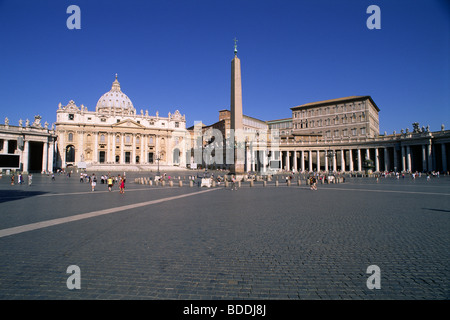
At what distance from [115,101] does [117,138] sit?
32.0 metres

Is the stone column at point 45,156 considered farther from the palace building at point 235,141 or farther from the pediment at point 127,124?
the pediment at point 127,124

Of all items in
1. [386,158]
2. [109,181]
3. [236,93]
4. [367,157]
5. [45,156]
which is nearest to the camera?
[109,181]

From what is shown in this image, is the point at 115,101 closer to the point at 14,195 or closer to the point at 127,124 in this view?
the point at 127,124

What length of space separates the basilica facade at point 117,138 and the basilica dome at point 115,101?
21.1 metres

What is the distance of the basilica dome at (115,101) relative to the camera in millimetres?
108688

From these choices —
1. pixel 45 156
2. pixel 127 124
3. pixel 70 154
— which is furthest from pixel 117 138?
pixel 45 156

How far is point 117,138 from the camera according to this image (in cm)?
8519

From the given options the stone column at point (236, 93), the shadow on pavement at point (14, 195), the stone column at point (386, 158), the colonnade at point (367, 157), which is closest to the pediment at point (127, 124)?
the colonnade at point (367, 157)

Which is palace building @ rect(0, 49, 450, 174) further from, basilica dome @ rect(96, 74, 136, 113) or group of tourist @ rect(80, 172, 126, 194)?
group of tourist @ rect(80, 172, 126, 194)
